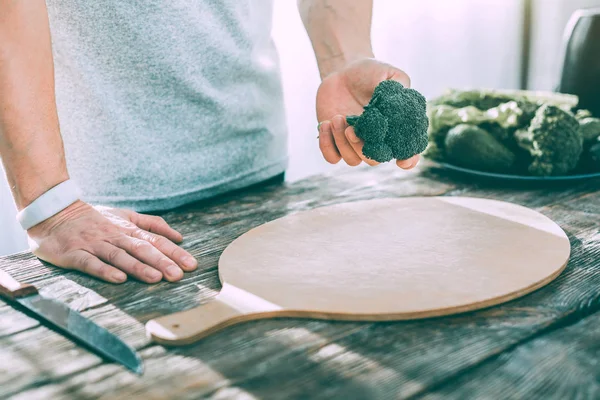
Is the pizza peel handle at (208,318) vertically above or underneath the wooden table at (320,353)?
above

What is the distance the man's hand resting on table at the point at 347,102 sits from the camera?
116 cm

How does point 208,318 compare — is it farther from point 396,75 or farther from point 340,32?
point 340,32

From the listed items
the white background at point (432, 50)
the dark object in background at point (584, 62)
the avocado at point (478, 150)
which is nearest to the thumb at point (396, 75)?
the avocado at point (478, 150)

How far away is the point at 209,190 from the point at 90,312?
589 millimetres

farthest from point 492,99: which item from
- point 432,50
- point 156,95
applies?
point 432,50

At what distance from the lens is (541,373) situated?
68 cm

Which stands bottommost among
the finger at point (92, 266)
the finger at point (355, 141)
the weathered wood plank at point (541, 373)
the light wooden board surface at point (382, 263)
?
the weathered wood plank at point (541, 373)

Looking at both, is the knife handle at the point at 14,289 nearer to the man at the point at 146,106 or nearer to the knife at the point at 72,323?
the knife at the point at 72,323

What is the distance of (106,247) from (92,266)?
0.16 feet

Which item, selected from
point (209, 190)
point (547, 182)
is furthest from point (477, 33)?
point (209, 190)

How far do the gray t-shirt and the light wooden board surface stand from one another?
343 millimetres

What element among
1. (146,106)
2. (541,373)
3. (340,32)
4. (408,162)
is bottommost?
(541,373)

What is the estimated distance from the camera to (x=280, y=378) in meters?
0.69

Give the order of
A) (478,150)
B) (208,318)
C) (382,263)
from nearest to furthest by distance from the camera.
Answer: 1. (208,318)
2. (382,263)
3. (478,150)
